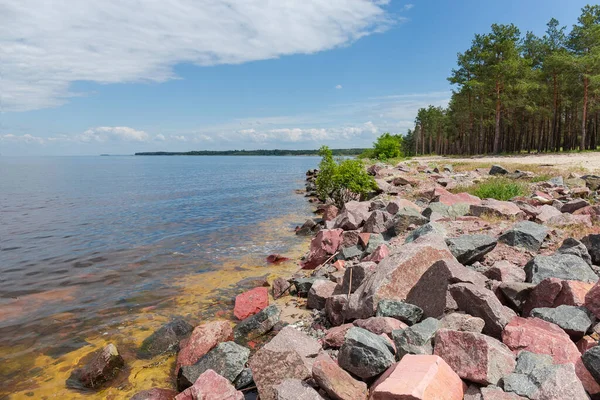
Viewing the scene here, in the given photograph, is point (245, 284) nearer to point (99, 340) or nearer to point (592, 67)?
point (99, 340)

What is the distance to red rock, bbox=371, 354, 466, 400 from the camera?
11.0 ft

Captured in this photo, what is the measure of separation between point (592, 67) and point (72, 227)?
52.7 m

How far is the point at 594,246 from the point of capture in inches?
262

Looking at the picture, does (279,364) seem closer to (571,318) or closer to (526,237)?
(571,318)

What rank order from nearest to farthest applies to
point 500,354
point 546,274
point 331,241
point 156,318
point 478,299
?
point 500,354 < point 478,299 < point 546,274 < point 156,318 < point 331,241

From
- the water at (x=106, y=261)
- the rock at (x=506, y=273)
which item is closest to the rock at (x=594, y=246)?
the rock at (x=506, y=273)

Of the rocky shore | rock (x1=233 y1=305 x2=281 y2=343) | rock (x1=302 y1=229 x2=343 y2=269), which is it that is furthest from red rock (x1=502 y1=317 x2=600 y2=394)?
rock (x1=302 y1=229 x2=343 y2=269)

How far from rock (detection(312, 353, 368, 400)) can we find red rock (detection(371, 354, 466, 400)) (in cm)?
40

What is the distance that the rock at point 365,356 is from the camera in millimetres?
4223

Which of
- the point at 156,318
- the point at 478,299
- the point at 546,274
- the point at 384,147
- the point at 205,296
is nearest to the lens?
the point at 478,299

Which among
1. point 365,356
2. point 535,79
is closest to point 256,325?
point 365,356

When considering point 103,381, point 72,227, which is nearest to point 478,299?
point 103,381

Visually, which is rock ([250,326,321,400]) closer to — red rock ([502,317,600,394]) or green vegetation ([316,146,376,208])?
red rock ([502,317,600,394])

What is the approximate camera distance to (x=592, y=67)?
41.2m
